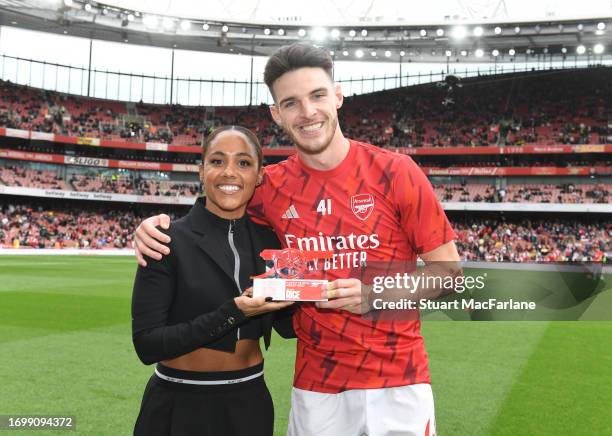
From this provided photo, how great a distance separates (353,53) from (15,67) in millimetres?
43647

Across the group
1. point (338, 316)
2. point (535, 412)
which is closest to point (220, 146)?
point (338, 316)

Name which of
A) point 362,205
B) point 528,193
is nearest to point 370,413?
point 362,205

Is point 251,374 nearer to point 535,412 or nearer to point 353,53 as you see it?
point 535,412

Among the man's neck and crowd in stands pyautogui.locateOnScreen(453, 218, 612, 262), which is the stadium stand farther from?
the man's neck

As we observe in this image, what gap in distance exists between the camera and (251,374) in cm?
272

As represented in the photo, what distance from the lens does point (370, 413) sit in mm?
2553

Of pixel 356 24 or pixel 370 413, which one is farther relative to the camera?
pixel 356 24

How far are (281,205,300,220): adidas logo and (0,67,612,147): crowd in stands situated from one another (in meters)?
50.5

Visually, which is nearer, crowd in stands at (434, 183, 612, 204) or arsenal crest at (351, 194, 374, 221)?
arsenal crest at (351, 194, 374, 221)

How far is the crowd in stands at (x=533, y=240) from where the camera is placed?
36531 millimetres

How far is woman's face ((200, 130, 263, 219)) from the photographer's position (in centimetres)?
271

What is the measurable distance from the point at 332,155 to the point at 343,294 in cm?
83

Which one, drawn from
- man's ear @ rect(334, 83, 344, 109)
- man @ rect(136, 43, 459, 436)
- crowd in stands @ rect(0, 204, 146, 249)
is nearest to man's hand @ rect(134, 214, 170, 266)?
man @ rect(136, 43, 459, 436)

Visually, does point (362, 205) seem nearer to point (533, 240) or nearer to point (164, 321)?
point (164, 321)
